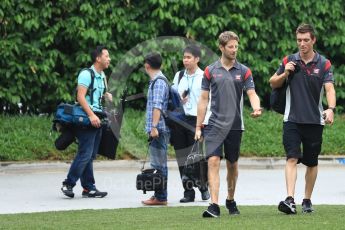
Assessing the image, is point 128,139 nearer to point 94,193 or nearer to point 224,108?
point 94,193

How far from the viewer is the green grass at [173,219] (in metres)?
10.0

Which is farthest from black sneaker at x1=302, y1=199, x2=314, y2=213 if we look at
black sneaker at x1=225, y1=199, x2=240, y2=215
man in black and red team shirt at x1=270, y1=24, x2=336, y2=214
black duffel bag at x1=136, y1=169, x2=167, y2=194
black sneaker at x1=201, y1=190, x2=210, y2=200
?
black sneaker at x1=201, y1=190, x2=210, y2=200

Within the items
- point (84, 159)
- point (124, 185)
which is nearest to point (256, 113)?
point (84, 159)

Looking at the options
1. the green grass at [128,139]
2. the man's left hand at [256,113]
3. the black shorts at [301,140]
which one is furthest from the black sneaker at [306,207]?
the green grass at [128,139]

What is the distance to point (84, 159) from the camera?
1377cm

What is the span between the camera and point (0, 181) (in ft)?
52.6

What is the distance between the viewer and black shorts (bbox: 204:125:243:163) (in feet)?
35.9

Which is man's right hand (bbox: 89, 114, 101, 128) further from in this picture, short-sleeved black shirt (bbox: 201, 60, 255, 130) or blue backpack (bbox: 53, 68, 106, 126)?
short-sleeved black shirt (bbox: 201, 60, 255, 130)

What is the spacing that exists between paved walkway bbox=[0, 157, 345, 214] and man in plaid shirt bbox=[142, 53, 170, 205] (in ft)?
0.96

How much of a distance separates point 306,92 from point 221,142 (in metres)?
0.95

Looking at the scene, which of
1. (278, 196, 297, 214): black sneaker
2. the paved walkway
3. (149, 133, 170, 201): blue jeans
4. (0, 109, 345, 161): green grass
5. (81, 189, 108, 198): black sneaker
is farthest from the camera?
(0, 109, 345, 161): green grass

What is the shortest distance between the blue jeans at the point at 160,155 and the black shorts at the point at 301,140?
235cm

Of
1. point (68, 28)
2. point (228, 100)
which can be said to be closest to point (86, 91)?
point (228, 100)

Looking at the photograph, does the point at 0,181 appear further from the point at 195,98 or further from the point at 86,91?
the point at 195,98
